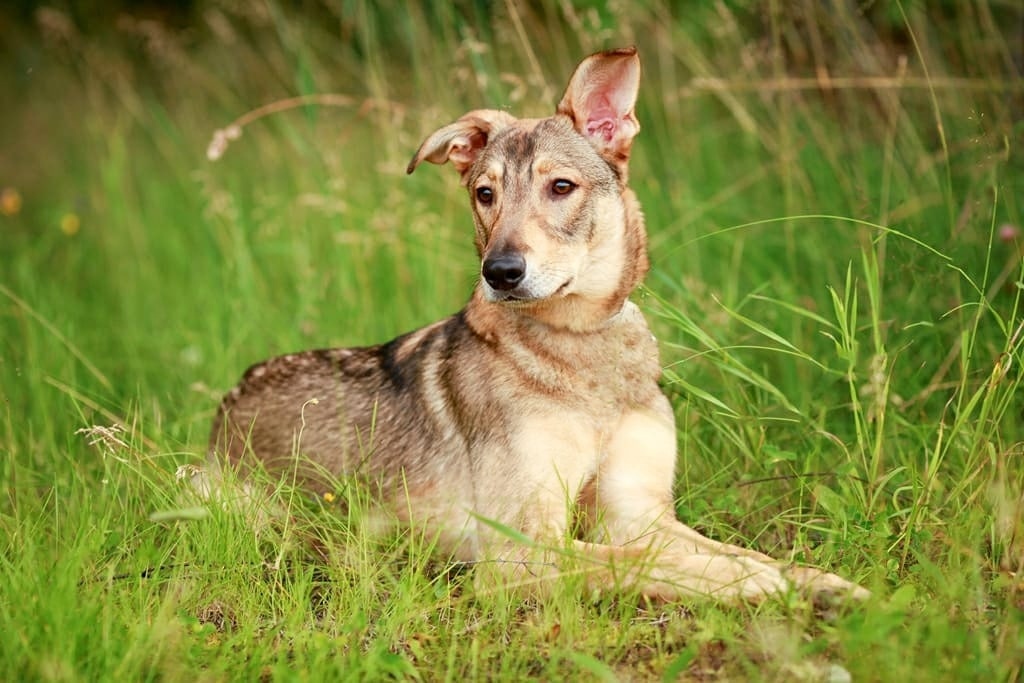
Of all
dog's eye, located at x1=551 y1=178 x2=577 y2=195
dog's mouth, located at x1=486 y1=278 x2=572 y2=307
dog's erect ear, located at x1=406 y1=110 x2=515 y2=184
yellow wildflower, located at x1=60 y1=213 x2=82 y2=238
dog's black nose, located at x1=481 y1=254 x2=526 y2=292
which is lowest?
dog's mouth, located at x1=486 y1=278 x2=572 y2=307

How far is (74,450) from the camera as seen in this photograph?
4.82m

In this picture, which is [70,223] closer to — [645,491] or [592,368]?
[592,368]

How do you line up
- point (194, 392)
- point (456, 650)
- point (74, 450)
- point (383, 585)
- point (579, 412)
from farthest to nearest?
point (194, 392) → point (74, 450) → point (579, 412) → point (383, 585) → point (456, 650)

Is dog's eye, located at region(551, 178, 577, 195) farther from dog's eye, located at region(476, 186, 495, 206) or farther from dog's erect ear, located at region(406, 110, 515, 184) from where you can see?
dog's erect ear, located at region(406, 110, 515, 184)

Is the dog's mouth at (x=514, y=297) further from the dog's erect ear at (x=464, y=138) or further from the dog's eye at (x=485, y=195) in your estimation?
the dog's erect ear at (x=464, y=138)

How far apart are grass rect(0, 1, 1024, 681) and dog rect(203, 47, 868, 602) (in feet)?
0.57

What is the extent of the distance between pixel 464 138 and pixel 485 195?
0.39 meters

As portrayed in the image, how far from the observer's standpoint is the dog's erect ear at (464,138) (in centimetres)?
422

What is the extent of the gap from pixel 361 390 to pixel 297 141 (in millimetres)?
2659

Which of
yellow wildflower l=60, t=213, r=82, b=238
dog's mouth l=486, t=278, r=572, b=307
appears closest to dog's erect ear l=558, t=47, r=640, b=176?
dog's mouth l=486, t=278, r=572, b=307

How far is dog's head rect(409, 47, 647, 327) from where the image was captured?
12.3 feet

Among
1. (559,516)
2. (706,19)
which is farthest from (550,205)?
(706,19)

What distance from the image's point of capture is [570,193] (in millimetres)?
3936

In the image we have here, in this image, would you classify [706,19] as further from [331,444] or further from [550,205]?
[331,444]
